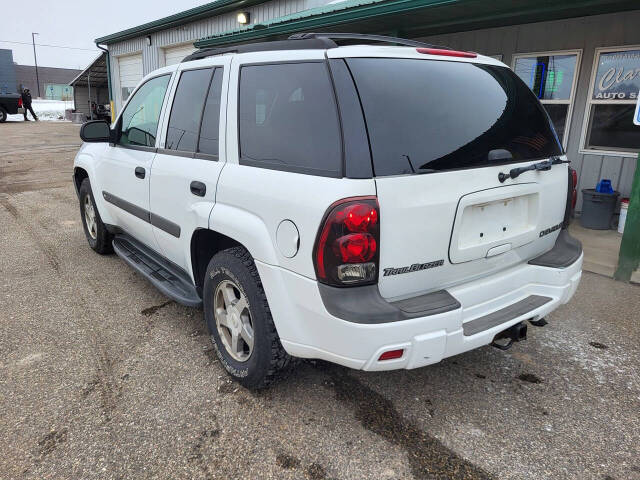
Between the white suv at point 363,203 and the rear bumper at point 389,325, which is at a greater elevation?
the white suv at point 363,203

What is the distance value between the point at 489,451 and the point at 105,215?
12.6 ft

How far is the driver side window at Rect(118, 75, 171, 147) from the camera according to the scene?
349 cm

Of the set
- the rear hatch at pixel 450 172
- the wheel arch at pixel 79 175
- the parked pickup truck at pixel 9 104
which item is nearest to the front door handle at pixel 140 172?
the wheel arch at pixel 79 175

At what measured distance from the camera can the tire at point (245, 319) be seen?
237cm

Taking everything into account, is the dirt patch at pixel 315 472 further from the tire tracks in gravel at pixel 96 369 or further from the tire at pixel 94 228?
the tire at pixel 94 228

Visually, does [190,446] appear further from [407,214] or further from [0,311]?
[0,311]

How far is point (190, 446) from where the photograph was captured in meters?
2.25

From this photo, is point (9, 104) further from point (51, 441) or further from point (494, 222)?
point (494, 222)

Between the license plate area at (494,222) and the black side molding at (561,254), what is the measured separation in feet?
0.65

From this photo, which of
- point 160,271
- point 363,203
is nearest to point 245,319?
point 363,203

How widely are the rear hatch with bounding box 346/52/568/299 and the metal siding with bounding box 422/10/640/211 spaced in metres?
4.55

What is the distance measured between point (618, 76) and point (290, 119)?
5847 millimetres

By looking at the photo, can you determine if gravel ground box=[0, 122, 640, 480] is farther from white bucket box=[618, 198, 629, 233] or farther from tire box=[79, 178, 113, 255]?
white bucket box=[618, 198, 629, 233]

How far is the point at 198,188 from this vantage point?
8.99 feet
